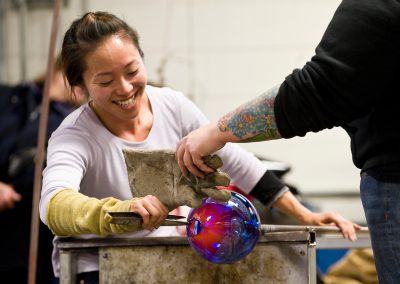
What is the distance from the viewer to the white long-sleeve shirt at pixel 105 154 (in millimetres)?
1511

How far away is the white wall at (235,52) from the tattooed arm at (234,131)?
2.55 metres

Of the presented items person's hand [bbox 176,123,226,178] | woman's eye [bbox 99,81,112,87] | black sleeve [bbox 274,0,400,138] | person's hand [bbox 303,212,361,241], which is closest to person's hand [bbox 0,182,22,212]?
woman's eye [bbox 99,81,112,87]

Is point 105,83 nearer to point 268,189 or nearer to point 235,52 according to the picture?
point 268,189

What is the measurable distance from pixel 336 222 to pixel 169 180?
553 millimetres

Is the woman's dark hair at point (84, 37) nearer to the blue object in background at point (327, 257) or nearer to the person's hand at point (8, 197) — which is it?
the person's hand at point (8, 197)

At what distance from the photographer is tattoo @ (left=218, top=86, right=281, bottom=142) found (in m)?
1.13

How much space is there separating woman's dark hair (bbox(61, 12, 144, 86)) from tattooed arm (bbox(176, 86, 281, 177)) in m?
0.49

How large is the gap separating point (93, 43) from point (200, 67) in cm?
222

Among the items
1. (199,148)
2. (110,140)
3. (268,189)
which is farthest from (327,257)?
(199,148)

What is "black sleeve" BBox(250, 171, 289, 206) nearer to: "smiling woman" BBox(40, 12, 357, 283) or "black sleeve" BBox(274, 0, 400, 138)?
"smiling woman" BBox(40, 12, 357, 283)

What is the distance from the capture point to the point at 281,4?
378 centimetres

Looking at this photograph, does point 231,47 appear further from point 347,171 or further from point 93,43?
point 93,43

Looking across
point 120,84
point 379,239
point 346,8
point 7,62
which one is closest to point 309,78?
point 346,8

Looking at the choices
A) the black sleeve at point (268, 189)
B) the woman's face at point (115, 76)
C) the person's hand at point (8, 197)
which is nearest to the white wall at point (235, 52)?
the person's hand at point (8, 197)
